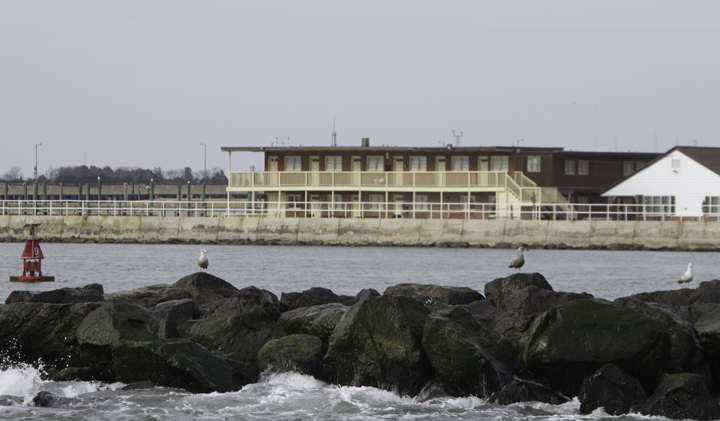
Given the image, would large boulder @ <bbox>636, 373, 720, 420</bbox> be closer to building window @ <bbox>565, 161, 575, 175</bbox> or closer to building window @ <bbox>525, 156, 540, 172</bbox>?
building window @ <bbox>525, 156, 540, 172</bbox>

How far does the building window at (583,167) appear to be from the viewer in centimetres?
5450

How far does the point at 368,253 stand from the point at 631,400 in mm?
29596

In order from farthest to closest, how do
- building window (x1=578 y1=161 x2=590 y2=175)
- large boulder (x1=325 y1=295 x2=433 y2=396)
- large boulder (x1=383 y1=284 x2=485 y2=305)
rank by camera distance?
building window (x1=578 y1=161 x2=590 y2=175) → large boulder (x1=383 y1=284 x2=485 y2=305) → large boulder (x1=325 y1=295 x2=433 y2=396)

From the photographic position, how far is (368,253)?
39.6 m

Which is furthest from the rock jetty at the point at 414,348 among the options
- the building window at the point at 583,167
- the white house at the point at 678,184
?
the building window at the point at 583,167

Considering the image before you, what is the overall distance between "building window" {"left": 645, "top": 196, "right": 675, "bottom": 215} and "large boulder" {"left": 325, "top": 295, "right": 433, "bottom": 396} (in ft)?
129

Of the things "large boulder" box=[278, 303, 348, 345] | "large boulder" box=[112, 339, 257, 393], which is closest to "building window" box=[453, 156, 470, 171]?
"large boulder" box=[278, 303, 348, 345]

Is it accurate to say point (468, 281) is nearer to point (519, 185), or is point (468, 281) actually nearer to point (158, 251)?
point (158, 251)

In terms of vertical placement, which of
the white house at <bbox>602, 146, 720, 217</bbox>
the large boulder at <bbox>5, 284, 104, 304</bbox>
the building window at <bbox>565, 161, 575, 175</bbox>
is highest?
the building window at <bbox>565, 161, 575, 175</bbox>

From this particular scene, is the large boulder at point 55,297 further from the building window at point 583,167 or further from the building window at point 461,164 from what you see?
the building window at point 583,167

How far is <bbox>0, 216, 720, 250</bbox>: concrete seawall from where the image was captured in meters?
43.0

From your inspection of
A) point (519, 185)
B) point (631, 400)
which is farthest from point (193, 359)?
point (519, 185)

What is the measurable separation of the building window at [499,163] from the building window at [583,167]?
5.88 metres

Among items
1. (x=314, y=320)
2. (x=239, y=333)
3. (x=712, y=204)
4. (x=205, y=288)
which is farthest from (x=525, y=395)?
(x=712, y=204)
